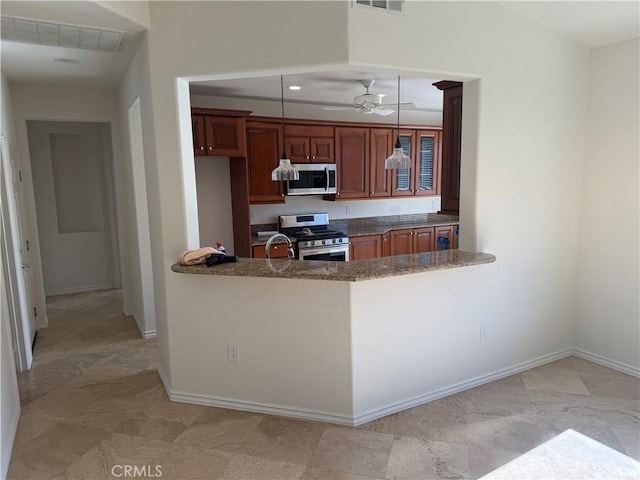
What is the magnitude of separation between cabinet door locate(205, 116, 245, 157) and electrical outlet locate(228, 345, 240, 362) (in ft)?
8.02

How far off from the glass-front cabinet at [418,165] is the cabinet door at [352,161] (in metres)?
0.51

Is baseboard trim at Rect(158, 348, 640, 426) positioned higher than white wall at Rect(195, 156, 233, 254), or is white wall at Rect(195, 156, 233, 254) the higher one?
white wall at Rect(195, 156, 233, 254)

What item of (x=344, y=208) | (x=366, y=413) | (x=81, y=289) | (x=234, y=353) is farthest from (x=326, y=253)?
(x=81, y=289)

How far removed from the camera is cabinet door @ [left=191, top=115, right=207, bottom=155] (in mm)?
4320

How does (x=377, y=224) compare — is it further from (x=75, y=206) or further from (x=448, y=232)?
(x=75, y=206)

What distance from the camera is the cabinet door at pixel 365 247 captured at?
5256 mm

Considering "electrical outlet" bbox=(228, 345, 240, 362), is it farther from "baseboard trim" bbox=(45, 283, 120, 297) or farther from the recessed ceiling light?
"baseboard trim" bbox=(45, 283, 120, 297)

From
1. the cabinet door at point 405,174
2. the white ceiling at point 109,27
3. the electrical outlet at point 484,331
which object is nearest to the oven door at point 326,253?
the cabinet door at point 405,174

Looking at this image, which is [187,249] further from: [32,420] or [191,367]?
[32,420]

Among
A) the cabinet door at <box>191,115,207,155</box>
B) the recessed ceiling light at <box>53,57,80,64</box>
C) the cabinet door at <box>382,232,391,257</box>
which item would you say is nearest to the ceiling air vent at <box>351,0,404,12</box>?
the recessed ceiling light at <box>53,57,80,64</box>

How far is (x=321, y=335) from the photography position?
2.59 meters

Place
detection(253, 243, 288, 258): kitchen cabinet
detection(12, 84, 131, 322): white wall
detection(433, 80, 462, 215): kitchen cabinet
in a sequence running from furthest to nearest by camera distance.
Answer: detection(253, 243, 288, 258): kitchen cabinet < detection(12, 84, 131, 322): white wall < detection(433, 80, 462, 215): kitchen cabinet

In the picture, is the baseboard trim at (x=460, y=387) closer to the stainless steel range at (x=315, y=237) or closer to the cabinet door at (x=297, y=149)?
the stainless steel range at (x=315, y=237)

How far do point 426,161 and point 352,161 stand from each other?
1.24 meters
